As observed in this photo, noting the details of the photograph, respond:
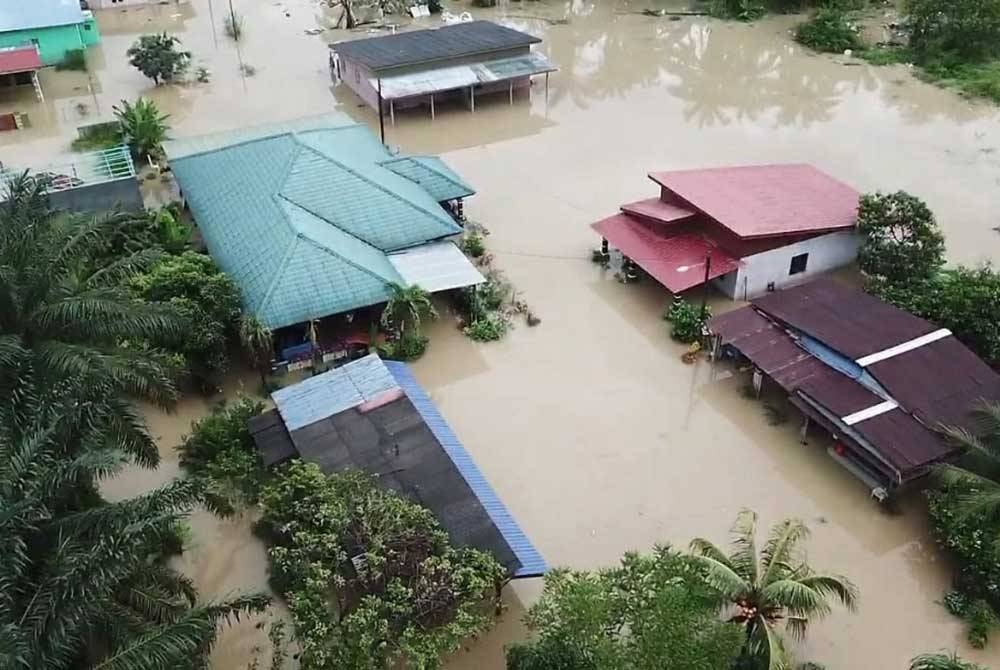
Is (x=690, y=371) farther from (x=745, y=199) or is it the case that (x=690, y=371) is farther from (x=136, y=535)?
(x=136, y=535)

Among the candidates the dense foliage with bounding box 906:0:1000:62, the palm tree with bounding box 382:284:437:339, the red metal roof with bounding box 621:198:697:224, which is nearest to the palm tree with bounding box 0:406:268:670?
the palm tree with bounding box 382:284:437:339

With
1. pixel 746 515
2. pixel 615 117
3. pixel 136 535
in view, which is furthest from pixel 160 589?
pixel 615 117

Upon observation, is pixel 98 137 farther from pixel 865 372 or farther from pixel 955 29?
pixel 955 29

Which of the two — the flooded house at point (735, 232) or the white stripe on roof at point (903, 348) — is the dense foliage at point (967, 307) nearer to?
the white stripe on roof at point (903, 348)

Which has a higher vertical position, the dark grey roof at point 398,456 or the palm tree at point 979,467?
the palm tree at point 979,467

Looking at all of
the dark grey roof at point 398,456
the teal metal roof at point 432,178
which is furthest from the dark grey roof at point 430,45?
the dark grey roof at point 398,456

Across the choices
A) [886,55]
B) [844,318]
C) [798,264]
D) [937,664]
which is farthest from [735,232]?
[886,55]

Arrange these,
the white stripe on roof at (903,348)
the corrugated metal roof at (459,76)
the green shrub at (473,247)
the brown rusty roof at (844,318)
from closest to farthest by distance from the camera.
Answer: the white stripe on roof at (903,348) → the brown rusty roof at (844,318) → the green shrub at (473,247) → the corrugated metal roof at (459,76)
